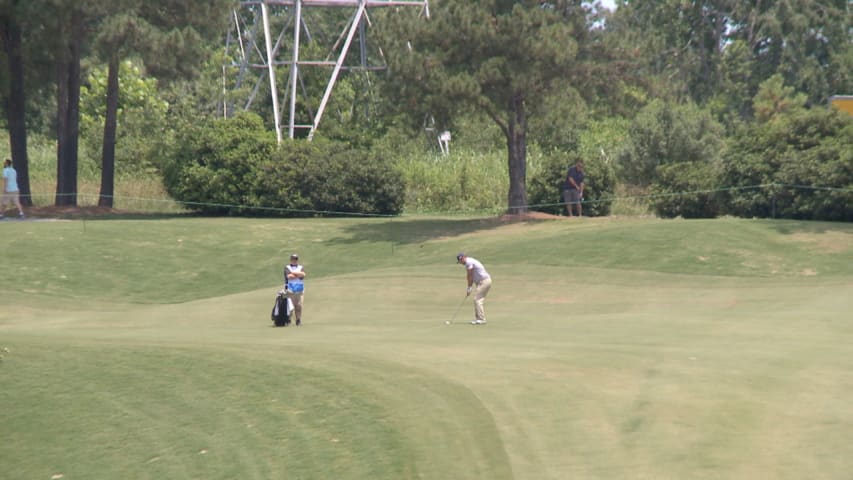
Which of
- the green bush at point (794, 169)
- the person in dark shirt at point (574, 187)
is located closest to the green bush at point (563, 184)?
the person in dark shirt at point (574, 187)

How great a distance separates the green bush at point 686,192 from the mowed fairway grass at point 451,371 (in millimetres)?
6992

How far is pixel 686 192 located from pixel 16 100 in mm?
26415

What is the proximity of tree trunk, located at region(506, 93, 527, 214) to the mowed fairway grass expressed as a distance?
8.82m

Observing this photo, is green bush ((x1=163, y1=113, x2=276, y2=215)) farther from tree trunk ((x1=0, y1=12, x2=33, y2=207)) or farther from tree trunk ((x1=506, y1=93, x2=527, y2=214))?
tree trunk ((x1=506, y1=93, x2=527, y2=214))

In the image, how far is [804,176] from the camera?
1515 inches

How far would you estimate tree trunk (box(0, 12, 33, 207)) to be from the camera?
4741 centimetres

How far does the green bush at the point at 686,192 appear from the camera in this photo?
41.7 meters

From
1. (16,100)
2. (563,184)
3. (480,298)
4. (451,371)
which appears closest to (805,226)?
(563,184)

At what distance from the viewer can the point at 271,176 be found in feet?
154

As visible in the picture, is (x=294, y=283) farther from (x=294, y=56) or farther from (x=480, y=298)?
(x=294, y=56)

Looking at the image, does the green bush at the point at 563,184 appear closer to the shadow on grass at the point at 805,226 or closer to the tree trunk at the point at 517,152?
the tree trunk at the point at 517,152

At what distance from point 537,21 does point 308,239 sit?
10524 millimetres

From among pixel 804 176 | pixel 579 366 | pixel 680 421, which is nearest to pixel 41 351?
pixel 579 366

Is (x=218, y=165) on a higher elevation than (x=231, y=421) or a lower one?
higher
